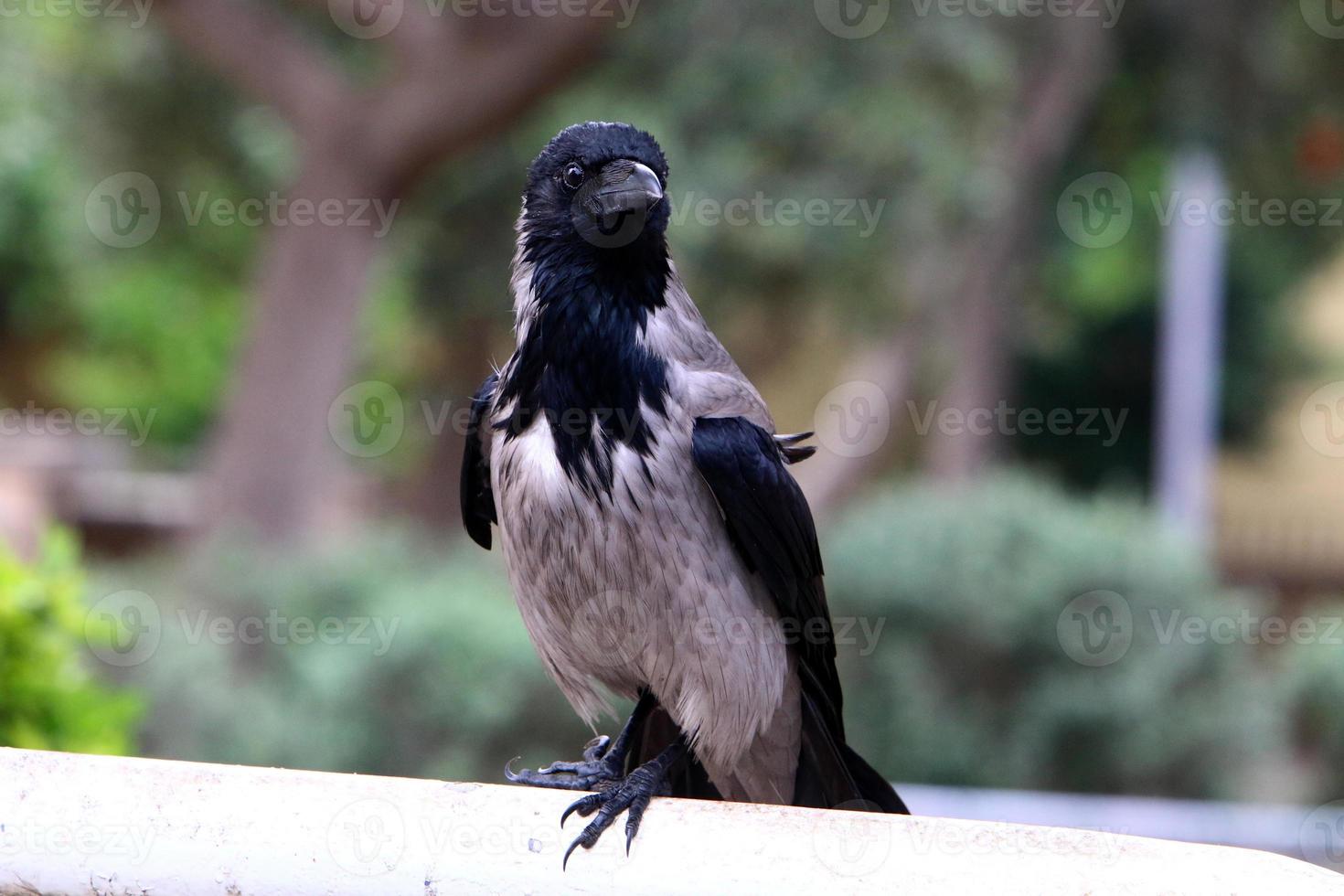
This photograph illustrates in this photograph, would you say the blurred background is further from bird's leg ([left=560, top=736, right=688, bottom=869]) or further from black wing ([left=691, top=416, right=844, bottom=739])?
black wing ([left=691, top=416, right=844, bottom=739])

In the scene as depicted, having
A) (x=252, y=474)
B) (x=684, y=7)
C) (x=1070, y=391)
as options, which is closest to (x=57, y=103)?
(x=252, y=474)

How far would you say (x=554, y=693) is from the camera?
6.54 m

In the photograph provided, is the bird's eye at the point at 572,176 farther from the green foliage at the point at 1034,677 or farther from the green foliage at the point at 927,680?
the green foliage at the point at 1034,677

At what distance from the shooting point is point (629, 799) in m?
2.92

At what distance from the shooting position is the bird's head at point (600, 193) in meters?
3.03

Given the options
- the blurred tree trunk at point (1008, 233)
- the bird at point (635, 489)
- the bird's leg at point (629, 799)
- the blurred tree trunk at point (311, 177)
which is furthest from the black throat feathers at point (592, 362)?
A: the blurred tree trunk at point (1008, 233)

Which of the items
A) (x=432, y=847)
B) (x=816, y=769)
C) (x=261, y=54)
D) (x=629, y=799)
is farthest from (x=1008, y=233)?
(x=432, y=847)

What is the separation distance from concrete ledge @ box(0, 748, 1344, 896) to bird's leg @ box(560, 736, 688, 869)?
0.15m

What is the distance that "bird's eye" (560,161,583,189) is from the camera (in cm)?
311

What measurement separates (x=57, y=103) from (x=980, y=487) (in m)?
9.40

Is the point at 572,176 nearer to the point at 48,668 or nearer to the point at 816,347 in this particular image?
the point at 48,668

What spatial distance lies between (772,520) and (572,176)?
3.03 ft

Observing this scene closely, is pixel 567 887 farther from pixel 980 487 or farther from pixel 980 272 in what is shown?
pixel 980 272

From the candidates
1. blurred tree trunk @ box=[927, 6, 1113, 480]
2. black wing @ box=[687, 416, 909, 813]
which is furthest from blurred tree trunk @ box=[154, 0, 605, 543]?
black wing @ box=[687, 416, 909, 813]
